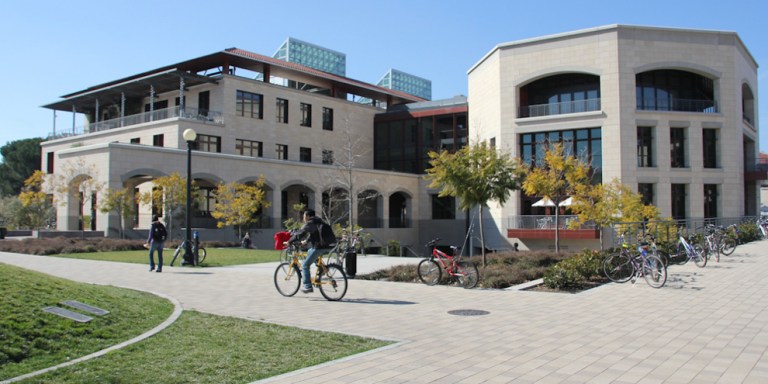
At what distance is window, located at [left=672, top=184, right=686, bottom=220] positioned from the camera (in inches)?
1665

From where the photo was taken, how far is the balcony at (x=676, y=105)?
140 ft

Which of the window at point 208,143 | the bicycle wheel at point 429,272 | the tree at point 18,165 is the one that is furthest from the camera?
the tree at point 18,165

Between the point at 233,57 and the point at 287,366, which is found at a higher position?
the point at 233,57

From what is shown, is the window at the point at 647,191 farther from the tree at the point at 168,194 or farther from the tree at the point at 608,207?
the tree at the point at 168,194

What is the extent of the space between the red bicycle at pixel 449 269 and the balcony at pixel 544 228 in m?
25.1

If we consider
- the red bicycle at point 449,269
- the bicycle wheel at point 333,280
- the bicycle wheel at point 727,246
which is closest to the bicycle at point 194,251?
the red bicycle at point 449,269

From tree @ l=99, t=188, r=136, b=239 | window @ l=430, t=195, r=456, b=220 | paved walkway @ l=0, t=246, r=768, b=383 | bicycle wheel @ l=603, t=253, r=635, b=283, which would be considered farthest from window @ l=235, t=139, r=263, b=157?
bicycle wheel @ l=603, t=253, r=635, b=283

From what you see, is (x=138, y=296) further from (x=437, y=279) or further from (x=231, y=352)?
(x=437, y=279)

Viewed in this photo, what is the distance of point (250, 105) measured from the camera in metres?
49.2

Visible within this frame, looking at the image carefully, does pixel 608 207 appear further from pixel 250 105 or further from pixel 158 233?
pixel 250 105

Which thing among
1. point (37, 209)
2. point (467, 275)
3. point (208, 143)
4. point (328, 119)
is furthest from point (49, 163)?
point (467, 275)

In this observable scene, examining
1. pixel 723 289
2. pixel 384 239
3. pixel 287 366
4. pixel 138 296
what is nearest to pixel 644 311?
pixel 723 289

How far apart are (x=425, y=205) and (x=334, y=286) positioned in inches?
1667

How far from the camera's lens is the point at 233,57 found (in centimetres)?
4731
